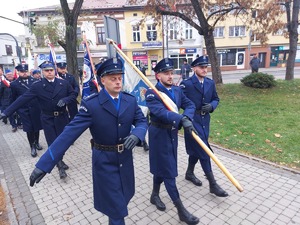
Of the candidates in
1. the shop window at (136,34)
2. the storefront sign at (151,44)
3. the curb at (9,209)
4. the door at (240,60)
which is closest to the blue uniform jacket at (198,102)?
the curb at (9,209)

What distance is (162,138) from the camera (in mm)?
3441

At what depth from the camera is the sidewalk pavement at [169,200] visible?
3.58 meters

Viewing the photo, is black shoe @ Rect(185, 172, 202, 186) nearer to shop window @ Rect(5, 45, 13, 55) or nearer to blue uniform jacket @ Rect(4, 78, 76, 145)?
blue uniform jacket @ Rect(4, 78, 76, 145)

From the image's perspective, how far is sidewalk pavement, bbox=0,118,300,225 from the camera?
11.8 feet

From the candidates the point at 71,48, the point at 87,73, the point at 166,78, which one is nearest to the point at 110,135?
the point at 166,78

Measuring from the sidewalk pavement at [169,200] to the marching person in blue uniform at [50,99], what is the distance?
2.30 feet

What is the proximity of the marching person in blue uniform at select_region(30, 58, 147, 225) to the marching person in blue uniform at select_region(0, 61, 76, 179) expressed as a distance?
99.2 inches

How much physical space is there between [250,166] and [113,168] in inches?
141

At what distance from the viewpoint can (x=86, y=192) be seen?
14.6ft

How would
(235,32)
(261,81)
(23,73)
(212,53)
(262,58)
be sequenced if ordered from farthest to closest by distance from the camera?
(262,58)
(235,32)
(212,53)
(261,81)
(23,73)

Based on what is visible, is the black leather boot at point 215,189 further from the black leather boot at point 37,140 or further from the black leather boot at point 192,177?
the black leather boot at point 37,140

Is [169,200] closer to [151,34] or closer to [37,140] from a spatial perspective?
[37,140]

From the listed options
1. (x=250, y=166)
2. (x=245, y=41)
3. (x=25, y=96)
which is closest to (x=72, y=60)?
(x=25, y=96)

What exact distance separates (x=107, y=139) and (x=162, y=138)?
3.35ft
